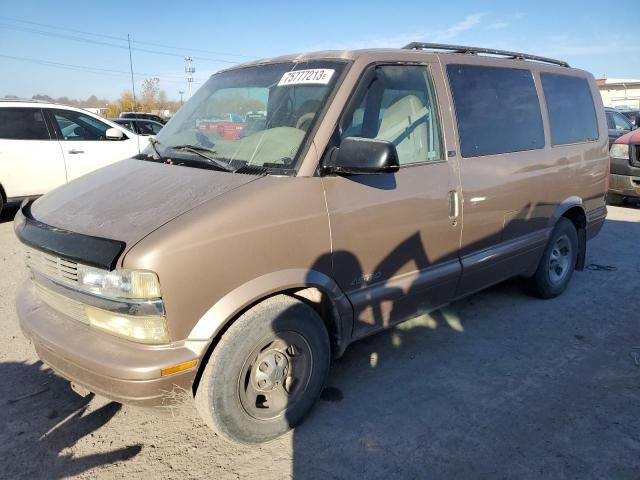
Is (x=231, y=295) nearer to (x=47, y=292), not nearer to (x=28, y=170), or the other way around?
(x=47, y=292)

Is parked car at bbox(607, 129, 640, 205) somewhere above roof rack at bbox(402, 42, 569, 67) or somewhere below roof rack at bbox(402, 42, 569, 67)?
below

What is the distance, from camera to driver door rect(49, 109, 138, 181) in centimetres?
777

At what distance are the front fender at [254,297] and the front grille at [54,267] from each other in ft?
2.22

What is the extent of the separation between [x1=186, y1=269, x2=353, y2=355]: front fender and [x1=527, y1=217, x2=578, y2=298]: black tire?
2.53 meters

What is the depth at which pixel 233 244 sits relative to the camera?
2283mm

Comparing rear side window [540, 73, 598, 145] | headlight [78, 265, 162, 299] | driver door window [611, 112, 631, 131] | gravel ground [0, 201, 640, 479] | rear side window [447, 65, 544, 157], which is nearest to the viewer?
headlight [78, 265, 162, 299]

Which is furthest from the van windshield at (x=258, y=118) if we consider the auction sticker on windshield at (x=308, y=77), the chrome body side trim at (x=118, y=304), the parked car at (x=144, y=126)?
the parked car at (x=144, y=126)

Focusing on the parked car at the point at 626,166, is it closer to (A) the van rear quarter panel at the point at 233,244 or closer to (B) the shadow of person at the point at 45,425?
(A) the van rear quarter panel at the point at 233,244

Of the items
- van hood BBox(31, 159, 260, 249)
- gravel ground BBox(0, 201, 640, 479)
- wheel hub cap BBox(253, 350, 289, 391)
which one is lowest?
gravel ground BBox(0, 201, 640, 479)

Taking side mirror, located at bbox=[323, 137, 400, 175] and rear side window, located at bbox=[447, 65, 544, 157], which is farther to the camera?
rear side window, located at bbox=[447, 65, 544, 157]

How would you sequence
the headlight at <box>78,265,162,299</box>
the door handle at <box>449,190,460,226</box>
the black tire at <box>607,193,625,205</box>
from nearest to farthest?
the headlight at <box>78,265,162,299</box> < the door handle at <box>449,190,460,226</box> < the black tire at <box>607,193,625,205</box>

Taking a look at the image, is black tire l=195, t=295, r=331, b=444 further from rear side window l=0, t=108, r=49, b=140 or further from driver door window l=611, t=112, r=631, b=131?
driver door window l=611, t=112, r=631, b=131

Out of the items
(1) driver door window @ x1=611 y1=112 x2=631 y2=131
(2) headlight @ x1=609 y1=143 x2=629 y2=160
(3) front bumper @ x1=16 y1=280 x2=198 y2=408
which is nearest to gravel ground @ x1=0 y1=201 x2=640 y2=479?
(3) front bumper @ x1=16 y1=280 x2=198 y2=408

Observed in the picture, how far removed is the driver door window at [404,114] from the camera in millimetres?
2982
